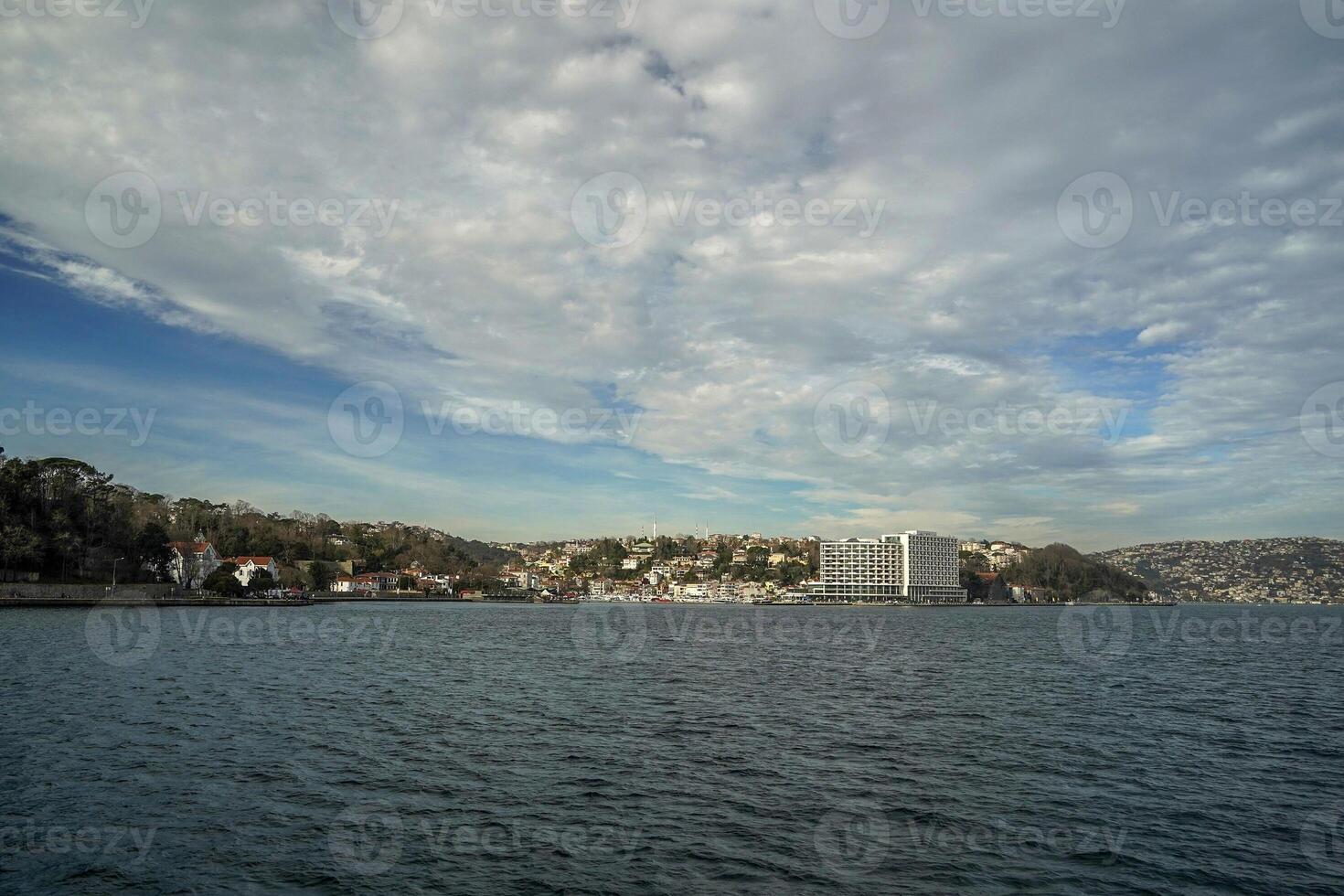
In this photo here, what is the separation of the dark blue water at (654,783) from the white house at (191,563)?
110 m

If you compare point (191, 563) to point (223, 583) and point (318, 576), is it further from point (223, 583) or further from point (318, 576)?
point (318, 576)

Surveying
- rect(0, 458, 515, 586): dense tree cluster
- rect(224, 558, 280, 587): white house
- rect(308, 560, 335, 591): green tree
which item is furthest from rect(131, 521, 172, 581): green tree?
rect(308, 560, 335, 591): green tree

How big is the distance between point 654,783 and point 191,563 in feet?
498

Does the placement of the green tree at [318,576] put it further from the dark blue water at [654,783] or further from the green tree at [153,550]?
the dark blue water at [654,783]

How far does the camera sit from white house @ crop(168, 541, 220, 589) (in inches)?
5448

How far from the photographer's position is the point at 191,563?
142 metres

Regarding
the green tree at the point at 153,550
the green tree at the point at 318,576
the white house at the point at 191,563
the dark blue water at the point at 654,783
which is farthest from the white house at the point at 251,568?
the dark blue water at the point at 654,783

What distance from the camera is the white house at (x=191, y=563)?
13838 centimetres

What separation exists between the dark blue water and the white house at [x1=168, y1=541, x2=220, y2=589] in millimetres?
110302

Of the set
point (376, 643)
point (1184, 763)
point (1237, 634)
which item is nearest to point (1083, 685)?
point (1184, 763)

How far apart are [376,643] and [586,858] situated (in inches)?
2138

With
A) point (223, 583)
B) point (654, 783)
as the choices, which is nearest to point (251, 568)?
point (223, 583)

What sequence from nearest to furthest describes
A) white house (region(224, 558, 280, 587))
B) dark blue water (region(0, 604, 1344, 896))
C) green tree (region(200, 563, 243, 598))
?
1. dark blue water (region(0, 604, 1344, 896))
2. green tree (region(200, 563, 243, 598))
3. white house (region(224, 558, 280, 587))

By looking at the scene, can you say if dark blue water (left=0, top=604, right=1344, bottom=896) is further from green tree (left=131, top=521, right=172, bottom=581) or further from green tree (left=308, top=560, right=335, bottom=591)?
green tree (left=308, top=560, right=335, bottom=591)
